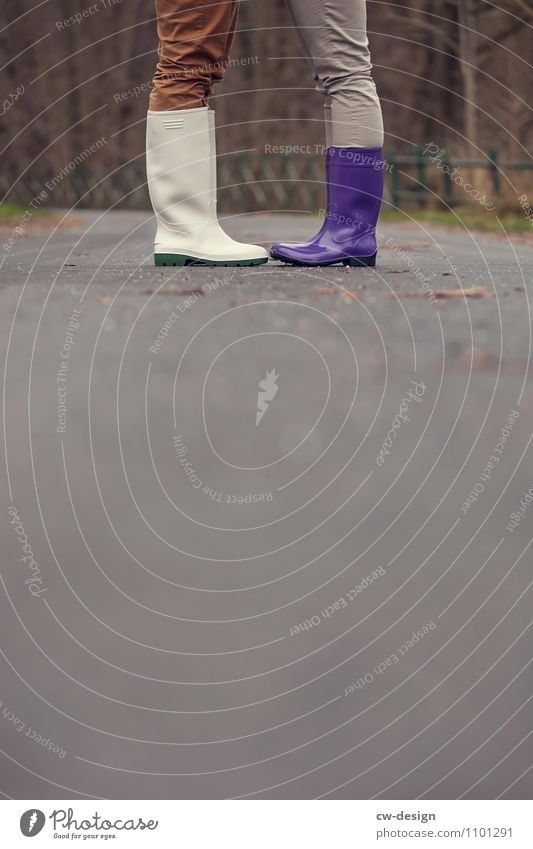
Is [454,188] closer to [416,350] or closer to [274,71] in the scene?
[274,71]

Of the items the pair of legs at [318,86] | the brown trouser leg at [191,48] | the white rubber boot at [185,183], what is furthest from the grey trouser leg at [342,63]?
the white rubber boot at [185,183]

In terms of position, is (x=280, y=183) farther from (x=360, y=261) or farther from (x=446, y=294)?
(x=446, y=294)

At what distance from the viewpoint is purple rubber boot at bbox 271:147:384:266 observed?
372 cm

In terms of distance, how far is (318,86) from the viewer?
3756mm

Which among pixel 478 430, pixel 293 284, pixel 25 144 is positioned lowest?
pixel 478 430

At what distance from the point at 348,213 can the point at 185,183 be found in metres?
0.50

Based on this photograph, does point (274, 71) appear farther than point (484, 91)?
Yes

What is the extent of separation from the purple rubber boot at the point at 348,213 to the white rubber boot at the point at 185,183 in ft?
0.89

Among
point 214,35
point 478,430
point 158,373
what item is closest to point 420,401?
point 478,430

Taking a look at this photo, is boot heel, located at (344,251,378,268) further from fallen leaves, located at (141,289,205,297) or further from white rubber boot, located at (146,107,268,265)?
fallen leaves, located at (141,289,205,297)

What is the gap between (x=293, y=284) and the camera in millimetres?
3793

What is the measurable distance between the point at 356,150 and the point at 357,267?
439 mm

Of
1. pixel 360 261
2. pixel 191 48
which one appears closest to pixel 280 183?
pixel 360 261

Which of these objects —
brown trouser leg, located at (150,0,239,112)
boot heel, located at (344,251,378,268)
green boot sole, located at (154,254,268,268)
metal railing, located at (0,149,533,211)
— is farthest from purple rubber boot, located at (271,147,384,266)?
metal railing, located at (0,149,533,211)
